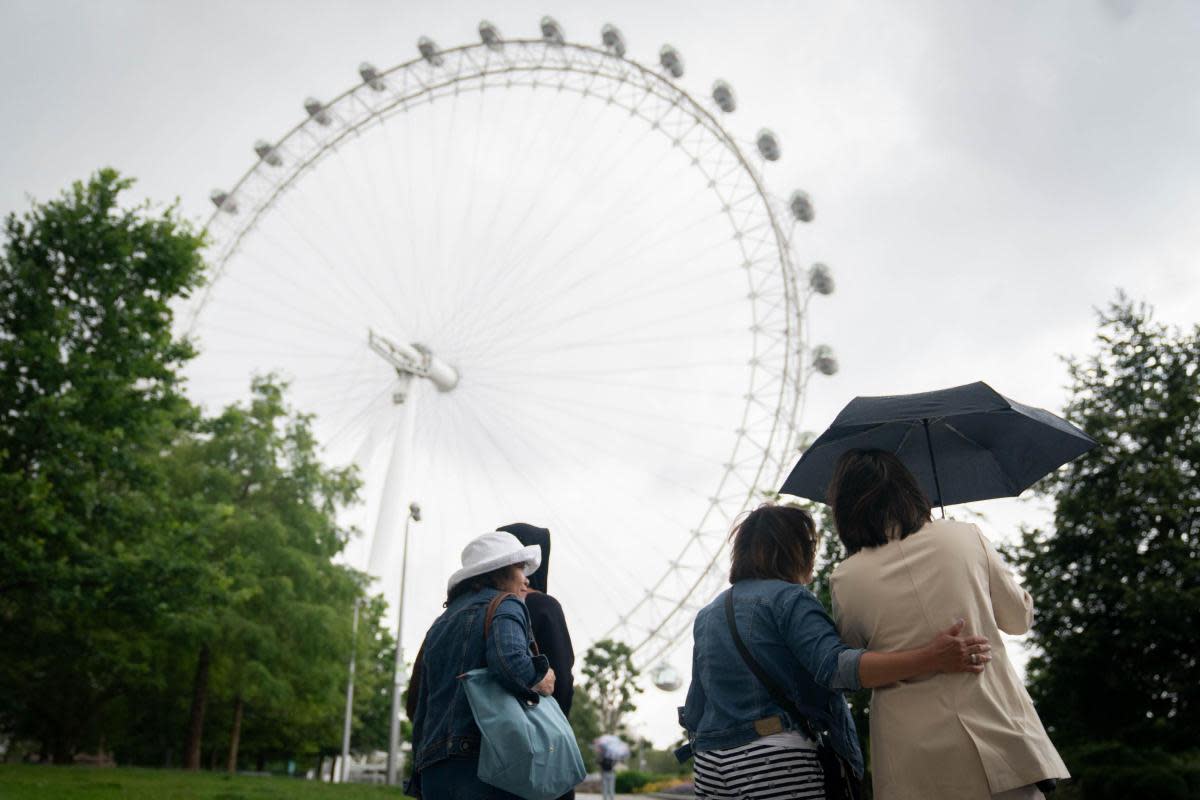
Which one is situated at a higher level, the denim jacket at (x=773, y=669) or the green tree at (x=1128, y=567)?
the green tree at (x=1128, y=567)

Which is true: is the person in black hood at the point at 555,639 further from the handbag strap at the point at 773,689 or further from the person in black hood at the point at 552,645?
the handbag strap at the point at 773,689

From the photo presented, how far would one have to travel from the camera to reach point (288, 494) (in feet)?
90.6

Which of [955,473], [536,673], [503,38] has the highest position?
[503,38]

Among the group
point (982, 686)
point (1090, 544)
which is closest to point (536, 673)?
point (982, 686)

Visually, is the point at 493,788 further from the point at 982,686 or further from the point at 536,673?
the point at 982,686

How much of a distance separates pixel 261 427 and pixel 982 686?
26715mm

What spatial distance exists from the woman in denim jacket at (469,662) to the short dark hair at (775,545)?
821 mm

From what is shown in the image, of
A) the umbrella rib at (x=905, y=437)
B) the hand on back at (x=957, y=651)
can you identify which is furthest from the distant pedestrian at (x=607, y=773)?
the hand on back at (x=957, y=651)

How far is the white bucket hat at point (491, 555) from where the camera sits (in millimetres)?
4047

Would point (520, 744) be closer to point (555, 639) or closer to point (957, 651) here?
point (555, 639)

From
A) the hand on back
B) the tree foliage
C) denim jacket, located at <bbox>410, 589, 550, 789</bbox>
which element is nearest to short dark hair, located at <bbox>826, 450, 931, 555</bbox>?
the hand on back

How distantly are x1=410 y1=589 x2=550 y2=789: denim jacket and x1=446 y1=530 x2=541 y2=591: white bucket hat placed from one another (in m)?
0.09

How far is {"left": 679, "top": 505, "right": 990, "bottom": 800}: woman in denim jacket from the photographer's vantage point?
115 inches

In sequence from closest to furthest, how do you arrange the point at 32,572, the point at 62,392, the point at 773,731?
1. the point at 773,731
2. the point at 32,572
3. the point at 62,392
